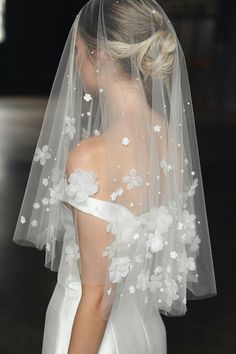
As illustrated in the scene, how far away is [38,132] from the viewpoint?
437 inches

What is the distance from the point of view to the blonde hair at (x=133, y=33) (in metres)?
1.50

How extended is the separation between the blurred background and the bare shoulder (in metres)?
1.98

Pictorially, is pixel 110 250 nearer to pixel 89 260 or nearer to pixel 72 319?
pixel 89 260

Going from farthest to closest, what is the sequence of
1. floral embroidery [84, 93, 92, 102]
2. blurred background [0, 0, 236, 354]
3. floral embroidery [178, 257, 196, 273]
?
blurred background [0, 0, 236, 354] → floral embroidery [178, 257, 196, 273] → floral embroidery [84, 93, 92, 102]

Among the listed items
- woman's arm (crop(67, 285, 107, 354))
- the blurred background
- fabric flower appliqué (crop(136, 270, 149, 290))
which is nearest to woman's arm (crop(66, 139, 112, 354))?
woman's arm (crop(67, 285, 107, 354))

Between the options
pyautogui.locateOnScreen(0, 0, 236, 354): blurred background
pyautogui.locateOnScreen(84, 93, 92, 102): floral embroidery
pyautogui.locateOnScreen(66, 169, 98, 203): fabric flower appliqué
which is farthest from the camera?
pyautogui.locateOnScreen(0, 0, 236, 354): blurred background

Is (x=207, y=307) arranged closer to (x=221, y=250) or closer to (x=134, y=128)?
(x=221, y=250)

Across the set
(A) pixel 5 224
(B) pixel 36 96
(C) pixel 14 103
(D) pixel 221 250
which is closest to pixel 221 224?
(D) pixel 221 250

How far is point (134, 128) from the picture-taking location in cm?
156

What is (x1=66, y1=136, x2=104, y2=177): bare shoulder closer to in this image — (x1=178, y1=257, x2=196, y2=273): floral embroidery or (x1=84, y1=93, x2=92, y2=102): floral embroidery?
(x1=84, y1=93, x2=92, y2=102): floral embroidery

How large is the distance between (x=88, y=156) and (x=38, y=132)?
31.8 feet

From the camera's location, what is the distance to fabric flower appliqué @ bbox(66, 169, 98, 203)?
1474 millimetres

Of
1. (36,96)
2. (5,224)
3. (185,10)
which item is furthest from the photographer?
(185,10)

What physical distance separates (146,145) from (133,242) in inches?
7.4
